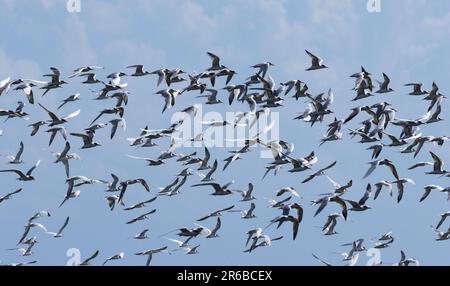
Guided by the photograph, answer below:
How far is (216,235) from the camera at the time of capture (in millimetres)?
63219

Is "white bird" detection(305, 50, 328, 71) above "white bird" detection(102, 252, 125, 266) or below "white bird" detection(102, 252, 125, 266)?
above

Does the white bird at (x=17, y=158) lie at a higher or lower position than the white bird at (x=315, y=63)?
lower

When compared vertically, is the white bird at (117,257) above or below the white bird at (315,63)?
below

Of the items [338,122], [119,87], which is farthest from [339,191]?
[119,87]

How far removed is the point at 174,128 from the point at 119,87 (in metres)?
4.34

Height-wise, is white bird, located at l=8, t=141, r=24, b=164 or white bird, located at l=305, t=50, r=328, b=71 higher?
white bird, located at l=305, t=50, r=328, b=71

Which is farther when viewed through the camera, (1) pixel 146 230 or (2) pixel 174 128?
(1) pixel 146 230

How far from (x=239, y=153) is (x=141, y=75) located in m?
7.45
